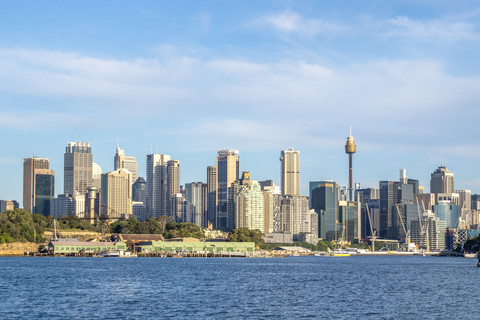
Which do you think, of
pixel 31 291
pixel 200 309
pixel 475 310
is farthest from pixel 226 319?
pixel 31 291

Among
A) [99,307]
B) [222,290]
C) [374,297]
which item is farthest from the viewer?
[222,290]

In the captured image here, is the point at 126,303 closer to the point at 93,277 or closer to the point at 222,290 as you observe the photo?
the point at 222,290

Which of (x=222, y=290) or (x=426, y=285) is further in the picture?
(x=426, y=285)

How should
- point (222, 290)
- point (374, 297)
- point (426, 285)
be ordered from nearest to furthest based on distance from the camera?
point (374, 297), point (222, 290), point (426, 285)

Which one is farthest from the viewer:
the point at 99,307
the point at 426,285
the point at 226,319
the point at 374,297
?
the point at 426,285

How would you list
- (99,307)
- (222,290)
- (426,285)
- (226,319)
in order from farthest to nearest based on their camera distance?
(426,285), (222,290), (99,307), (226,319)

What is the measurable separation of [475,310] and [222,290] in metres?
33.9

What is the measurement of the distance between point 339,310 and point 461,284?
4665cm

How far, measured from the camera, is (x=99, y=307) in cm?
7656

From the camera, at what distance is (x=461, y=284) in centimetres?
11781

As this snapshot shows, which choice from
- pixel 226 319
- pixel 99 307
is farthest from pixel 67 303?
pixel 226 319

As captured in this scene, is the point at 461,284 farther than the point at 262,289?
Yes

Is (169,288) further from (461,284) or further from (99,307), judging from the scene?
(461,284)

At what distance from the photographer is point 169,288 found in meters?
100
